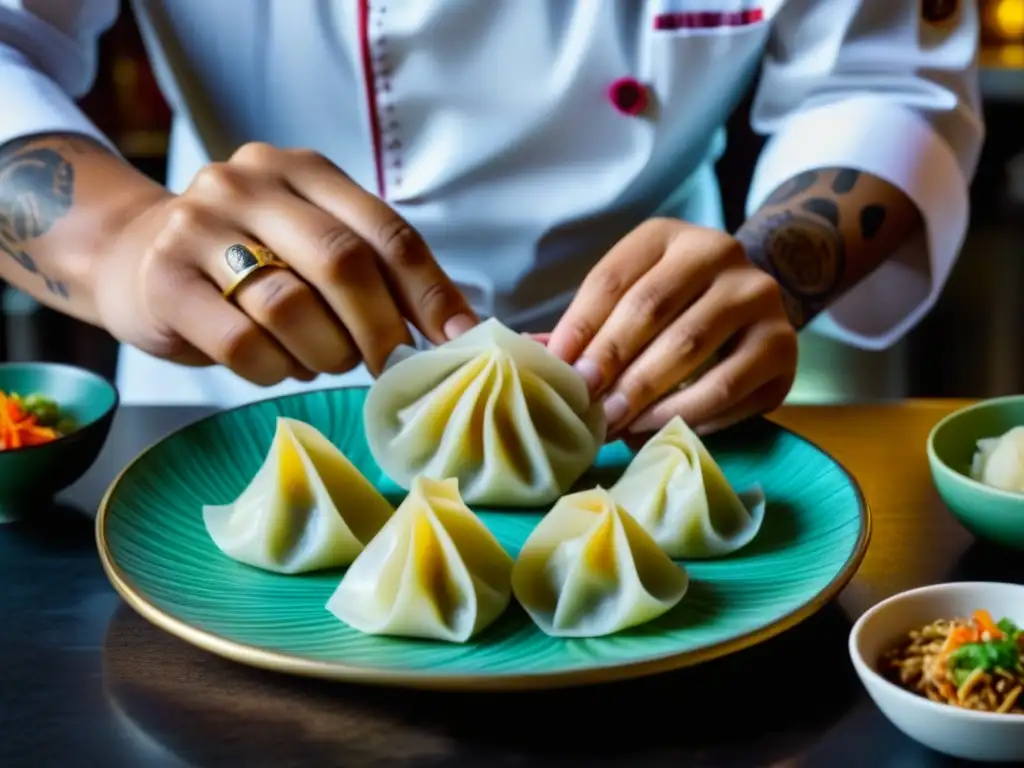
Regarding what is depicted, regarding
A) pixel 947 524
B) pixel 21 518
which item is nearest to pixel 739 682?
pixel 947 524

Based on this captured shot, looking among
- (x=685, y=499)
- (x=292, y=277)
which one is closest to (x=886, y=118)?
(x=685, y=499)

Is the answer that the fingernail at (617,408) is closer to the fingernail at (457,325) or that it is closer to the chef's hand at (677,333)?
the chef's hand at (677,333)

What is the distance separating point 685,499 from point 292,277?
0.44 meters

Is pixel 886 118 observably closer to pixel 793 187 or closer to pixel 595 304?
pixel 793 187

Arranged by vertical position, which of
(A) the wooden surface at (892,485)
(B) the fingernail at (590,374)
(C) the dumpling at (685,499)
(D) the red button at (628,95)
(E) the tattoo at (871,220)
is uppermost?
(D) the red button at (628,95)

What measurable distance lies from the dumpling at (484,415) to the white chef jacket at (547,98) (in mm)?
514

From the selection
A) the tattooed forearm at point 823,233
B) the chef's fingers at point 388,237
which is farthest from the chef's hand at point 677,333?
the tattooed forearm at point 823,233

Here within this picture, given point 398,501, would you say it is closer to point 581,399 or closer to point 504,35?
point 581,399

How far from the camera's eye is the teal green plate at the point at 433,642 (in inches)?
35.7

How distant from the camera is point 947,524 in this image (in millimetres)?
1260

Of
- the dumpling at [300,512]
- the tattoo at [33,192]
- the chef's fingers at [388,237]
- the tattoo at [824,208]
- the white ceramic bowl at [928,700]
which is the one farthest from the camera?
the tattoo at [824,208]

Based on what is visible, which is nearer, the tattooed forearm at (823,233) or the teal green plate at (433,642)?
the teal green plate at (433,642)

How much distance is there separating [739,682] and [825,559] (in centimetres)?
18

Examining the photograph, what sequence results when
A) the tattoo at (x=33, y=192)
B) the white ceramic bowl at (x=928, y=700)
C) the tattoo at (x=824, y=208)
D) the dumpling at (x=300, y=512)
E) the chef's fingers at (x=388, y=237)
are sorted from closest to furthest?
the white ceramic bowl at (x=928, y=700), the dumpling at (x=300, y=512), the chef's fingers at (x=388, y=237), the tattoo at (x=33, y=192), the tattoo at (x=824, y=208)
